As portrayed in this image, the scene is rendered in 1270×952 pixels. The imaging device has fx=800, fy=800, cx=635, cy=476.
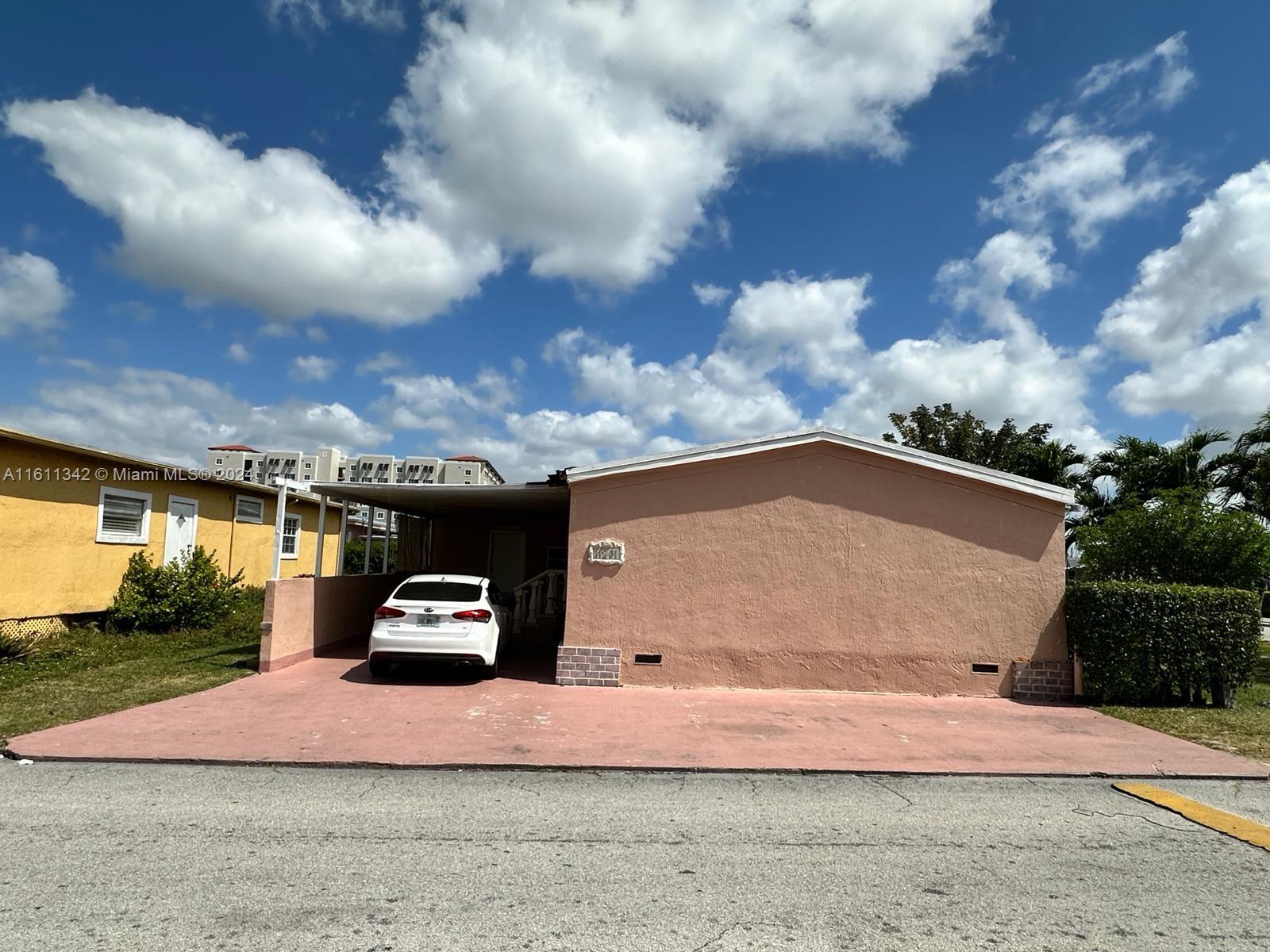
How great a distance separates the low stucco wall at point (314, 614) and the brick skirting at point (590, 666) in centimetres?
394

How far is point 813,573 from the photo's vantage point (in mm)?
10750

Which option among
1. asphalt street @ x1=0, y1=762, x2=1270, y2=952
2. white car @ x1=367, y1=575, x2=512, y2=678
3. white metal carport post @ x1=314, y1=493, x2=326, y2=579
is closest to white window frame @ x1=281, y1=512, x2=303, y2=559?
white metal carport post @ x1=314, y1=493, x2=326, y2=579

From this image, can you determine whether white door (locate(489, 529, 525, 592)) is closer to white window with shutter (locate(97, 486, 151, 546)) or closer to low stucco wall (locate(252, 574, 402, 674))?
low stucco wall (locate(252, 574, 402, 674))

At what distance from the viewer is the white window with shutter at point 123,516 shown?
561 inches

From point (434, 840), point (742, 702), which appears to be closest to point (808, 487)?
point (742, 702)

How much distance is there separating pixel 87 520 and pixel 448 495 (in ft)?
21.6

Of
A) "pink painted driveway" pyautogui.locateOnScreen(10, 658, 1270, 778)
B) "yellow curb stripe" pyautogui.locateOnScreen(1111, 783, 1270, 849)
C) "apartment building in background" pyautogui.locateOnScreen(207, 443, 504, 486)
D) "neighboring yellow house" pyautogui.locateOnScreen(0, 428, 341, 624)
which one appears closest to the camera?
"yellow curb stripe" pyautogui.locateOnScreen(1111, 783, 1270, 849)

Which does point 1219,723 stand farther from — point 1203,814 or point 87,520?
point 87,520

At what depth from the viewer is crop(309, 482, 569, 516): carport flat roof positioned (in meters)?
12.0

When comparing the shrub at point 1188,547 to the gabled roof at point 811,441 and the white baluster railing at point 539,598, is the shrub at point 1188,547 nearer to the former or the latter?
the gabled roof at point 811,441

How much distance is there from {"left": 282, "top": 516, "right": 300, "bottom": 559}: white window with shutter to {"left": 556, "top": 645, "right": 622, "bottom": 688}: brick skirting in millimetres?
13514

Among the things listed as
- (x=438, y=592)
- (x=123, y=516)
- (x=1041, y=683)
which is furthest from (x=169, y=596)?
(x=1041, y=683)

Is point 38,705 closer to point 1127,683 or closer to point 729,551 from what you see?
point 729,551

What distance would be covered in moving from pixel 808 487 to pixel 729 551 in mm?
1382
